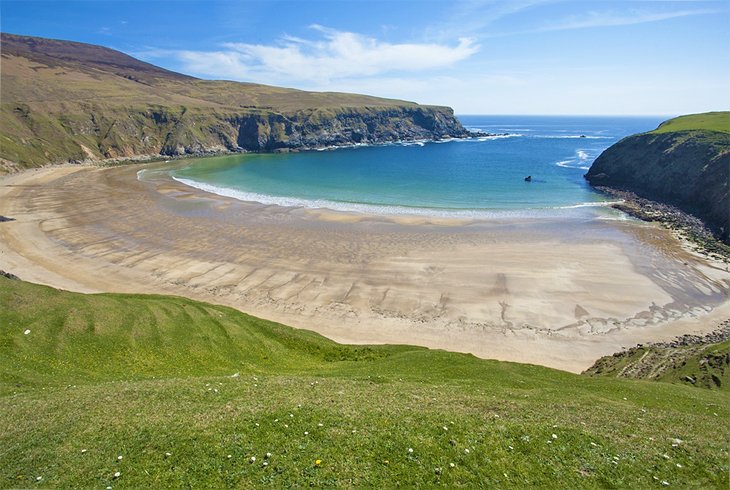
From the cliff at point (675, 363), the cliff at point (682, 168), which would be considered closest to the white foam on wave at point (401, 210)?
the cliff at point (682, 168)

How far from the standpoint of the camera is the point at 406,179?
11306 centimetres

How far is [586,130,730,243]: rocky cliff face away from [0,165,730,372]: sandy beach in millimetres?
14341

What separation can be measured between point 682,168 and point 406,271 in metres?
74.2

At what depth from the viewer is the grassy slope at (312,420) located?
1287cm

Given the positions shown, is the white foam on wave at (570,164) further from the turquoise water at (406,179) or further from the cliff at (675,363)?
the cliff at (675,363)

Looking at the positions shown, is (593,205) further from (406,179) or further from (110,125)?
(110,125)

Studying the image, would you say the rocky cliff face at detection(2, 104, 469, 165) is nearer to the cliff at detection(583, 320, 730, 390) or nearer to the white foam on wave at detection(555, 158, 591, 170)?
the white foam on wave at detection(555, 158, 591, 170)

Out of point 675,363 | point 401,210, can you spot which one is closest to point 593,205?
point 401,210

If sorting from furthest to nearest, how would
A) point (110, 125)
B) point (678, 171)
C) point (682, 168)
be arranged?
1. point (110, 125)
2. point (678, 171)
3. point (682, 168)

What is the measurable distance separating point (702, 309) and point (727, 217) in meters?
33.8

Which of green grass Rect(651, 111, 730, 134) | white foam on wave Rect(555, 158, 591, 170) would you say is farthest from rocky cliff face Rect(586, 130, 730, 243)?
white foam on wave Rect(555, 158, 591, 170)

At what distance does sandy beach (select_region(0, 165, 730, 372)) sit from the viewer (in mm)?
37344

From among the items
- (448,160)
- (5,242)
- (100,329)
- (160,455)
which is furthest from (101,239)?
(448,160)

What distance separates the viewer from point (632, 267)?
50875mm
